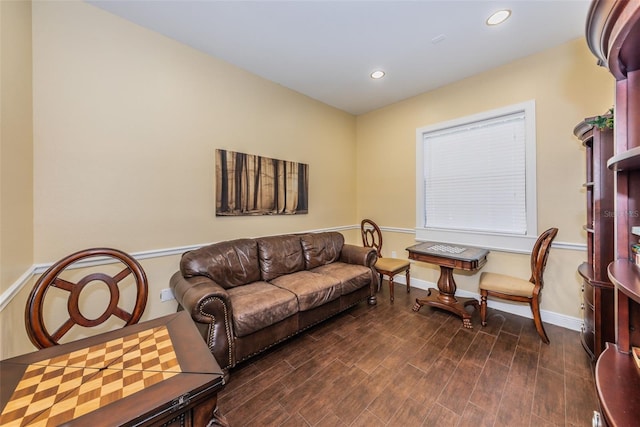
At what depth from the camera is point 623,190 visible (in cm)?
94

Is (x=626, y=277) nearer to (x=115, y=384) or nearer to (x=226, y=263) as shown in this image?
(x=115, y=384)

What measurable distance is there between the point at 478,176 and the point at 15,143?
415cm

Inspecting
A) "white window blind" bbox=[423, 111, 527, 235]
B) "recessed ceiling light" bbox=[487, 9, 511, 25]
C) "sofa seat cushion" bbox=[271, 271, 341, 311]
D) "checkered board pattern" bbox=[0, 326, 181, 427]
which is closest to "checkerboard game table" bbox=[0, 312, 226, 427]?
"checkered board pattern" bbox=[0, 326, 181, 427]

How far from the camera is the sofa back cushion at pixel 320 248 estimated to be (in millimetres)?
3033

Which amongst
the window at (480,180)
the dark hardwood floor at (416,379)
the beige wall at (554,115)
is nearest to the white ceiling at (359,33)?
the beige wall at (554,115)

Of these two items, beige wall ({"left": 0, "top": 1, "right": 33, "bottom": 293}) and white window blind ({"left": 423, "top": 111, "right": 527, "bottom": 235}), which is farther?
white window blind ({"left": 423, "top": 111, "right": 527, "bottom": 235})

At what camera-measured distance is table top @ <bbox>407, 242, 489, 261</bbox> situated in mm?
2512

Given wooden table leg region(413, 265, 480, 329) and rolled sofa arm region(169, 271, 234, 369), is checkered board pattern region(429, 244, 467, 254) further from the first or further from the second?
rolled sofa arm region(169, 271, 234, 369)

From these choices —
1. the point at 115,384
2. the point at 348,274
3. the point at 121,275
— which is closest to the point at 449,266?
the point at 348,274

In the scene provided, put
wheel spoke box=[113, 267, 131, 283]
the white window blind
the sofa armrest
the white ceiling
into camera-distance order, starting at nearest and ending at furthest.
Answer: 1. wheel spoke box=[113, 267, 131, 283]
2. the white ceiling
3. the white window blind
4. the sofa armrest

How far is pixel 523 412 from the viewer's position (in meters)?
1.47

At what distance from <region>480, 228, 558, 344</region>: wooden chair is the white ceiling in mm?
1860

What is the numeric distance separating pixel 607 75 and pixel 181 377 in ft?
12.5

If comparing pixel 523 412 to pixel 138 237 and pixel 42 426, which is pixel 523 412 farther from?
pixel 138 237
